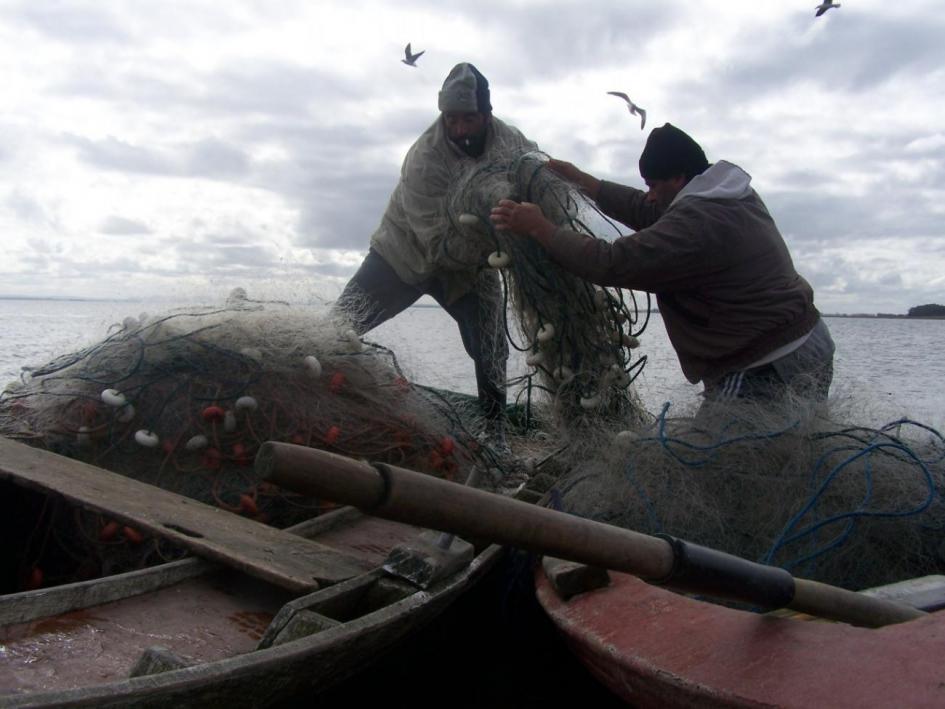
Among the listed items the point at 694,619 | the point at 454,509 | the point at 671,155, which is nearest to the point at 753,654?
the point at 694,619

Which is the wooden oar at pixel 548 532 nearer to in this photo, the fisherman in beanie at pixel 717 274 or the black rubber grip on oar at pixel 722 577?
the black rubber grip on oar at pixel 722 577

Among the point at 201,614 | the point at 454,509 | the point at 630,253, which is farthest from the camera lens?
the point at 630,253

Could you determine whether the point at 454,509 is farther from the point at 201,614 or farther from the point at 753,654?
the point at 201,614

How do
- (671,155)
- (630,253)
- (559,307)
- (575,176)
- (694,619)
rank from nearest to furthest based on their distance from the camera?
(694,619) → (630,253) → (671,155) → (559,307) → (575,176)

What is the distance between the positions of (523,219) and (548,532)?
2.70 m

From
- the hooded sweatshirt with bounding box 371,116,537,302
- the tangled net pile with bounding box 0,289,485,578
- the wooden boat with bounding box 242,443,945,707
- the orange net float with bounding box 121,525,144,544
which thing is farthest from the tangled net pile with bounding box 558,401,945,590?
the hooded sweatshirt with bounding box 371,116,537,302

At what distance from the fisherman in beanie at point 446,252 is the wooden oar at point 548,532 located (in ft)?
10.2

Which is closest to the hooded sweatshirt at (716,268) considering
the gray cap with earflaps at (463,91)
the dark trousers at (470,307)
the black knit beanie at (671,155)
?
the black knit beanie at (671,155)

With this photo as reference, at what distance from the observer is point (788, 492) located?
313cm

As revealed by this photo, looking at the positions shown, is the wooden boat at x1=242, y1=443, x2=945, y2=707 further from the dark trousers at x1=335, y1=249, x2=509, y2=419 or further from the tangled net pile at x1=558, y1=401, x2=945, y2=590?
the dark trousers at x1=335, y1=249, x2=509, y2=419

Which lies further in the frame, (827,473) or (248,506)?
(248,506)

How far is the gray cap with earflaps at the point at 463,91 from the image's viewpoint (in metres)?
5.06

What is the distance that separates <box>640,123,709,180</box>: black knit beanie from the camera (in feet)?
14.0

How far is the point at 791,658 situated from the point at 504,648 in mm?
2182
